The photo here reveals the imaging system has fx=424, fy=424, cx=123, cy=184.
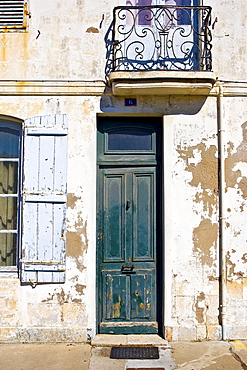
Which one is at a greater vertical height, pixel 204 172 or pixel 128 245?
pixel 204 172

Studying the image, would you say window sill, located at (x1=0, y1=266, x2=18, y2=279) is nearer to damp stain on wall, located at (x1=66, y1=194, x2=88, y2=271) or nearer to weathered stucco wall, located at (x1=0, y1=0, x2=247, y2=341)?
weathered stucco wall, located at (x1=0, y1=0, x2=247, y2=341)

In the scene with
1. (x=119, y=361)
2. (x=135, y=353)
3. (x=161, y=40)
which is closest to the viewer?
(x=119, y=361)

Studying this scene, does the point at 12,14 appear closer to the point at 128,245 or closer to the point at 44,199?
the point at 44,199

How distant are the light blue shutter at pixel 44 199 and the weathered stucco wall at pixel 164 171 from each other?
0.13 meters

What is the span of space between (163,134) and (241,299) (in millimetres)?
2546

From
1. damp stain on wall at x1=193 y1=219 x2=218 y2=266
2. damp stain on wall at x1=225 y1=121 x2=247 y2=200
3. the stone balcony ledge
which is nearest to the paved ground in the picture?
damp stain on wall at x1=193 y1=219 x2=218 y2=266

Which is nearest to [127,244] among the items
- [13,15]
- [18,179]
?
[18,179]

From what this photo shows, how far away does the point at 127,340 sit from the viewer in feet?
19.0

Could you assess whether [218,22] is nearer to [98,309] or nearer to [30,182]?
[30,182]

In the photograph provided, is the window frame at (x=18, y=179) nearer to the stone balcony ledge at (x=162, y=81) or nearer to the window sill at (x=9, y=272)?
the window sill at (x=9, y=272)

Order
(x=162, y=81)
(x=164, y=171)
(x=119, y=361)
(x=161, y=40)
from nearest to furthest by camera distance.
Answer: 1. (x=119, y=361)
2. (x=162, y=81)
3. (x=164, y=171)
4. (x=161, y=40)

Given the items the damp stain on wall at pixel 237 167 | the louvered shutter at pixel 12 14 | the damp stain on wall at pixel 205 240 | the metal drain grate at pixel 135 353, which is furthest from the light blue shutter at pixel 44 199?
the damp stain on wall at pixel 237 167

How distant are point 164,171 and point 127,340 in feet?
7.81

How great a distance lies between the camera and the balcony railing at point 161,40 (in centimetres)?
604
